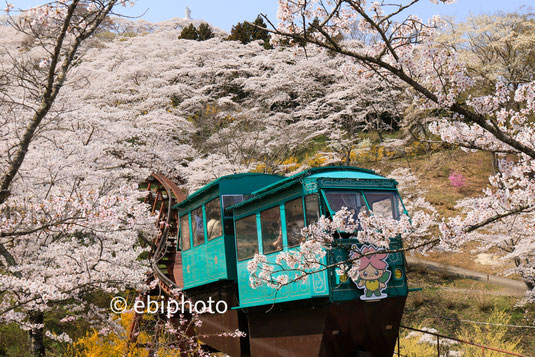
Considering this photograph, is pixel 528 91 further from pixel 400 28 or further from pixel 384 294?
pixel 384 294

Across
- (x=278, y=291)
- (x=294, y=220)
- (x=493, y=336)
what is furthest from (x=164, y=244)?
(x=493, y=336)

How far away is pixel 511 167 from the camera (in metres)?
5.75

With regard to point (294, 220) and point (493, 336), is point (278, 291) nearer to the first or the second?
point (294, 220)

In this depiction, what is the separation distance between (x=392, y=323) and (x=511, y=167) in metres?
3.90

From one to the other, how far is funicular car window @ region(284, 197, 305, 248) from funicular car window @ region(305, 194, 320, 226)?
0.14 metres

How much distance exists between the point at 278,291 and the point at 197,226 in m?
3.45

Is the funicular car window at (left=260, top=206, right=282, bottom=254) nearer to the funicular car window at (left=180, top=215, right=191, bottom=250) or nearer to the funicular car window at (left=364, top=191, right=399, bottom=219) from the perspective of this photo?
the funicular car window at (left=364, top=191, right=399, bottom=219)

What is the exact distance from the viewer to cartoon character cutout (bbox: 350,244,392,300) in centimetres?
783

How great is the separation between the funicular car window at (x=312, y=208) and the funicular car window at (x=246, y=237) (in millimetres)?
1528

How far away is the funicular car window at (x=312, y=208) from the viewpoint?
780 centimetres

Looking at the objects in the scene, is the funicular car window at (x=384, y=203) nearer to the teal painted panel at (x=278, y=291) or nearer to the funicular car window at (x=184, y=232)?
the teal painted panel at (x=278, y=291)

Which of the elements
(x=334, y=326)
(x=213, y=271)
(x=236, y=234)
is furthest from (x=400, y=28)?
(x=213, y=271)

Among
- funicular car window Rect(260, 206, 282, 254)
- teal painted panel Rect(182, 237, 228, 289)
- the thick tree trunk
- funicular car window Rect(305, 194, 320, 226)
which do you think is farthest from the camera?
the thick tree trunk

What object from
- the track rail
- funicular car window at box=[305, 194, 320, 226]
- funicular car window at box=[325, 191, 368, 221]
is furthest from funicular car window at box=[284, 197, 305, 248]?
the track rail
